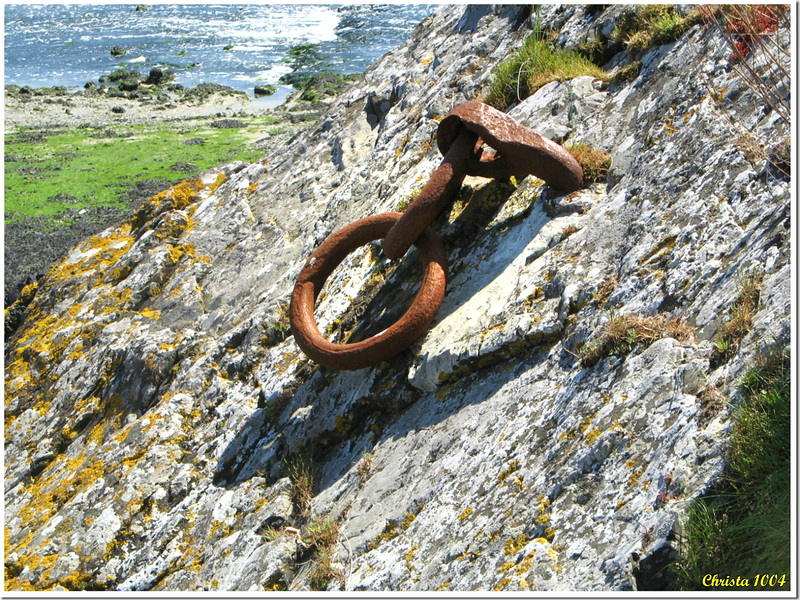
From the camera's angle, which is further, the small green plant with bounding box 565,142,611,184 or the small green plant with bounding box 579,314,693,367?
the small green plant with bounding box 565,142,611,184

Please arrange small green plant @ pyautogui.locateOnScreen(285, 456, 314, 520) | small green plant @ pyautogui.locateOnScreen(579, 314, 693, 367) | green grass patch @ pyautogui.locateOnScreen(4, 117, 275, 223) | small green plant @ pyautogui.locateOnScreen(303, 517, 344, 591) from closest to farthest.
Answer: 1. small green plant @ pyautogui.locateOnScreen(579, 314, 693, 367)
2. small green plant @ pyautogui.locateOnScreen(303, 517, 344, 591)
3. small green plant @ pyautogui.locateOnScreen(285, 456, 314, 520)
4. green grass patch @ pyautogui.locateOnScreen(4, 117, 275, 223)

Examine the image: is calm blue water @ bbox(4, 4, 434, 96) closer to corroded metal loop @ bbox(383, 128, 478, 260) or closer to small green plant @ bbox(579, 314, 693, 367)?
corroded metal loop @ bbox(383, 128, 478, 260)

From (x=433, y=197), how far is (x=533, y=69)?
95.6 inches

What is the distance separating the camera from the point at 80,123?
3222 centimetres

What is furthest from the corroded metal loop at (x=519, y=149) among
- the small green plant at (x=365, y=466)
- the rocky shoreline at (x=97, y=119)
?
the rocky shoreline at (x=97, y=119)

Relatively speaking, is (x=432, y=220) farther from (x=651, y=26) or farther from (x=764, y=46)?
(x=651, y=26)

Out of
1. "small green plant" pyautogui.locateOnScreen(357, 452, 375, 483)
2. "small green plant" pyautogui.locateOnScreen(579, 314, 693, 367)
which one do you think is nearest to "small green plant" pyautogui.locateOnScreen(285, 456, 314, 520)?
"small green plant" pyautogui.locateOnScreen(357, 452, 375, 483)

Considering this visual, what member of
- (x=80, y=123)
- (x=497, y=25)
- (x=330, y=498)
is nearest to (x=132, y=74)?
(x=80, y=123)

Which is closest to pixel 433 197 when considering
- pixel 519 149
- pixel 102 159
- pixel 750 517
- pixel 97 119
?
pixel 519 149

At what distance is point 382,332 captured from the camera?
458 centimetres

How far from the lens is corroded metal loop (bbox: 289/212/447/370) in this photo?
4477 millimetres

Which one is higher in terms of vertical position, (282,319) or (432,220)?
(432,220)

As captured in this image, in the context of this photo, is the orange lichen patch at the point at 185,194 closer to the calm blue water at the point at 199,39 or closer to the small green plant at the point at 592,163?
the small green plant at the point at 592,163

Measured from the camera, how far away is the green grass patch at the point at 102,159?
64.0ft
